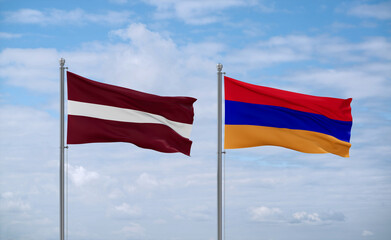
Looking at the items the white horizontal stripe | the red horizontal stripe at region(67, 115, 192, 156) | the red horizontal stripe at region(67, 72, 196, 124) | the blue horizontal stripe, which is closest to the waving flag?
the blue horizontal stripe

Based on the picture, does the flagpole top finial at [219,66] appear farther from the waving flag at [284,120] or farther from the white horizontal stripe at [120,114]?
the white horizontal stripe at [120,114]

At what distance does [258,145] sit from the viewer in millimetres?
22047

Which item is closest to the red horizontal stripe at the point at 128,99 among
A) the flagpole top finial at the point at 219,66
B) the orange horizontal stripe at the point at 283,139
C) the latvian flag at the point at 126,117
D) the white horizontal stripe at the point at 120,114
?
the latvian flag at the point at 126,117

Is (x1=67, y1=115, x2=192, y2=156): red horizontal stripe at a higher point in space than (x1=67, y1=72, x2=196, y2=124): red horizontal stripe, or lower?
lower

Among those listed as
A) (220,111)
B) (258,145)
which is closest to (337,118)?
(258,145)

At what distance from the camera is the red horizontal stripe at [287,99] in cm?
2189

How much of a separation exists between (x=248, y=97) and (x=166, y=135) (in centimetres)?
348

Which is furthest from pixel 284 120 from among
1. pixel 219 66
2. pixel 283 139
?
pixel 219 66

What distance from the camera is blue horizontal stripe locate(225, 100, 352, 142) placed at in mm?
21781

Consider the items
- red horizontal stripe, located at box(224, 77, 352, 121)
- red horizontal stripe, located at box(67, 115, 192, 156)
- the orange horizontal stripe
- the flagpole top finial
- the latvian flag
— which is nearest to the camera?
red horizontal stripe, located at box(67, 115, 192, 156)

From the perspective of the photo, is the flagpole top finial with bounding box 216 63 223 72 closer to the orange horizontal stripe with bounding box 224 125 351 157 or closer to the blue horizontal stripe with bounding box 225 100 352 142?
the blue horizontal stripe with bounding box 225 100 352 142

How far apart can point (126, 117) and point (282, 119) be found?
20.0 ft

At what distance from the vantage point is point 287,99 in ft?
73.9

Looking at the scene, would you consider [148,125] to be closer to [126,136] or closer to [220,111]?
[126,136]
